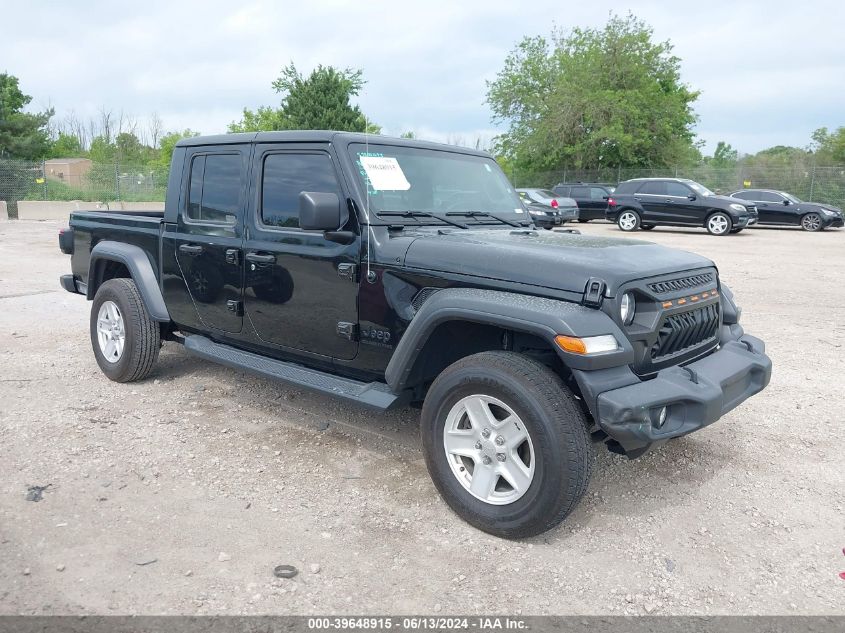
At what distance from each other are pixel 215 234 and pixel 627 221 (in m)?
18.8

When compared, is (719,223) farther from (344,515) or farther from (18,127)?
(18,127)

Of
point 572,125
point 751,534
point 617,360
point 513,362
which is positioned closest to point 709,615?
point 751,534

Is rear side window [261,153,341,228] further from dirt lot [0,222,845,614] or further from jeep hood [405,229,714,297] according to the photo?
dirt lot [0,222,845,614]

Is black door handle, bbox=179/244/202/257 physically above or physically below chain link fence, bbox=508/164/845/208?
below

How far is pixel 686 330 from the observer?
3408 mm

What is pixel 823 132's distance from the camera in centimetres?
5600

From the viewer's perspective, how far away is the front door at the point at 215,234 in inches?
174

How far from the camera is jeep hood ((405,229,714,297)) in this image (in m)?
3.13

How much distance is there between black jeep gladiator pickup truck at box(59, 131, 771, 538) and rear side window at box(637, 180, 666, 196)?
17.5 metres

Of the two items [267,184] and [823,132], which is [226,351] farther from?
[823,132]

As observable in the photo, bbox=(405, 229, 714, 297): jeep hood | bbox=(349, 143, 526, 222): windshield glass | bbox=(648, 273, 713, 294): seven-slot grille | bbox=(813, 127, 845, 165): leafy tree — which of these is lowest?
bbox=(648, 273, 713, 294): seven-slot grille

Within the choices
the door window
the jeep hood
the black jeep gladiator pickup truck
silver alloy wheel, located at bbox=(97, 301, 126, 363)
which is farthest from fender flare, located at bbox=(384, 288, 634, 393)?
the door window

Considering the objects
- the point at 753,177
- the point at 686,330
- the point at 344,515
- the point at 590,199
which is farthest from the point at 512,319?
the point at 753,177

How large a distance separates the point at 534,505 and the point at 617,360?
0.73 metres
